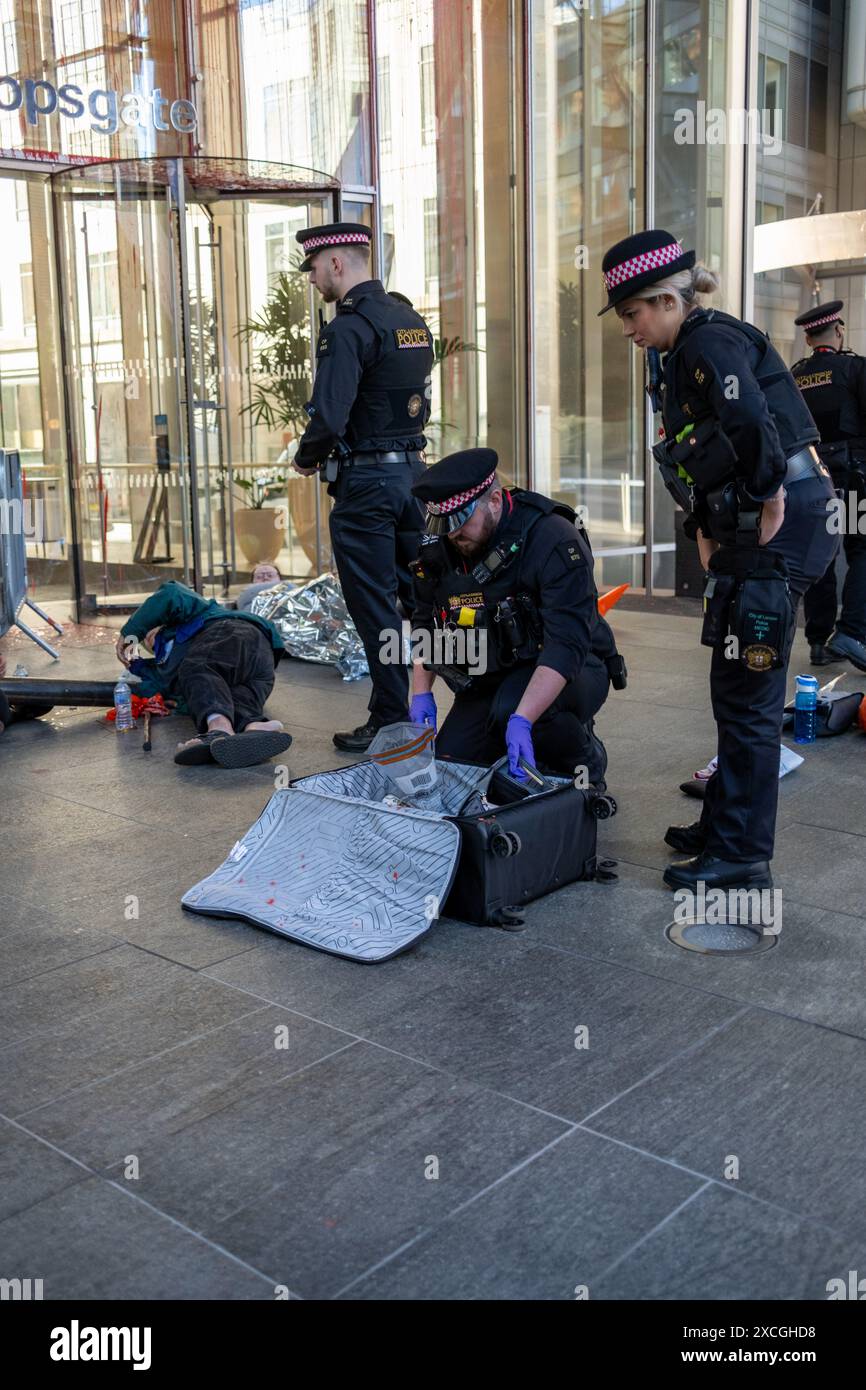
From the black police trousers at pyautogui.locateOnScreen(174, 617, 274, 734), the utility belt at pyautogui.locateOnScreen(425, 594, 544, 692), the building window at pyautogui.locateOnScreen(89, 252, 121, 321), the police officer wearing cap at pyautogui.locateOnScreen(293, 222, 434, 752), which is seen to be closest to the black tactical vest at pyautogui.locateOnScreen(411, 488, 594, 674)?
the utility belt at pyautogui.locateOnScreen(425, 594, 544, 692)

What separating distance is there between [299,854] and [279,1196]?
145 centimetres

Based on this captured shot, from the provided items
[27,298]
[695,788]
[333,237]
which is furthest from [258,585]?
[695,788]

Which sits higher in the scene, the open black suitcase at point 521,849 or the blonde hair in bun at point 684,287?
the blonde hair in bun at point 684,287

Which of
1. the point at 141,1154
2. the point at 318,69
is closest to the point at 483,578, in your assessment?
the point at 141,1154

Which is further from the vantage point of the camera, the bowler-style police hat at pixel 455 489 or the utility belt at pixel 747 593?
the bowler-style police hat at pixel 455 489

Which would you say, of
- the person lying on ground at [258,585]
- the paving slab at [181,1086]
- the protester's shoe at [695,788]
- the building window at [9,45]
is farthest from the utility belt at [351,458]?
the building window at [9,45]

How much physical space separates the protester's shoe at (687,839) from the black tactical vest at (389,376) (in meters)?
2.13

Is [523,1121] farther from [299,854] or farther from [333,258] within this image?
[333,258]

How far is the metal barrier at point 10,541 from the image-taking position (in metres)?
6.75

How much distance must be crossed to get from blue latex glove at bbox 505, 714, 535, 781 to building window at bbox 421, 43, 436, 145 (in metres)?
7.38

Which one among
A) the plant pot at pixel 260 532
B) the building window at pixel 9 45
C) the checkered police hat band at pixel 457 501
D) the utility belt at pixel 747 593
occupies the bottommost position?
the plant pot at pixel 260 532

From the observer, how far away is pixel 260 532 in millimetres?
9766

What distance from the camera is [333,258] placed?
5121 mm

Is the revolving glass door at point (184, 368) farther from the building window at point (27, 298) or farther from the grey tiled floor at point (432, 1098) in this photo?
the grey tiled floor at point (432, 1098)
